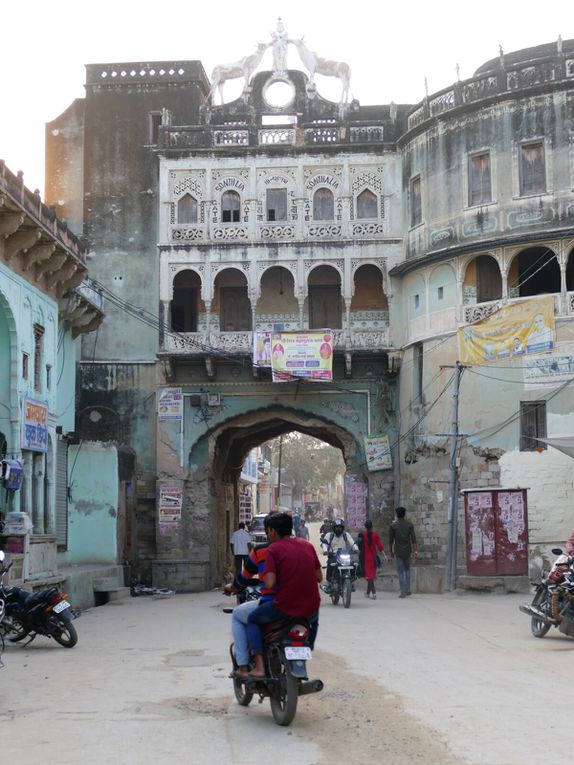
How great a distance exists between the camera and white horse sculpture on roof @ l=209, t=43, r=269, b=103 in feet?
102

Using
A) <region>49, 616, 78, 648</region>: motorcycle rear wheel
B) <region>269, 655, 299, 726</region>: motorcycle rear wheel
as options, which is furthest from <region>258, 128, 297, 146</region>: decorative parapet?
<region>269, 655, 299, 726</region>: motorcycle rear wheel

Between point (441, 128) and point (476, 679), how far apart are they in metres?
21.2

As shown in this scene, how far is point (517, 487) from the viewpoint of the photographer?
25.0 metres

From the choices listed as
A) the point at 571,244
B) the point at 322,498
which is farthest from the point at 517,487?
the point at 322,498

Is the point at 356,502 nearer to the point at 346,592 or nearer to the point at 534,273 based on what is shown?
the point at 534,273

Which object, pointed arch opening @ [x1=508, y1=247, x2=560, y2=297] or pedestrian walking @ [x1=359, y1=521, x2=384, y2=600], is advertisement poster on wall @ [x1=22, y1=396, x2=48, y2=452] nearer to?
pedestrian walking @ [x1=359, y1=521, x2=384, y2=600]

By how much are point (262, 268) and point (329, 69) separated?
6.15m

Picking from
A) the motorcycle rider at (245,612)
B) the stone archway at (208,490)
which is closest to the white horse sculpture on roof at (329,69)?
the stone archway at (208,490)

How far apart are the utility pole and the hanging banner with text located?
4.13m

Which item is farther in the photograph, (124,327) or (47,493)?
(124,327)

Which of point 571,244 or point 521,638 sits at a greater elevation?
point 571,244

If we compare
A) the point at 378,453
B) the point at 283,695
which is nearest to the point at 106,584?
the point at 378,453

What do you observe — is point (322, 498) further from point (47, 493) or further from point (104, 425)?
point (47, 493)

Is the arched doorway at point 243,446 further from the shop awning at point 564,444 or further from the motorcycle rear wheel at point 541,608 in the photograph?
the motorcycle rear wheel at point 541,608
